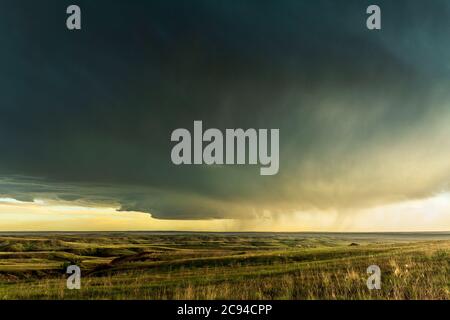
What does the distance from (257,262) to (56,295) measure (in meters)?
21.6

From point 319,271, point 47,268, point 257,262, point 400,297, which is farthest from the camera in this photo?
point 47,268

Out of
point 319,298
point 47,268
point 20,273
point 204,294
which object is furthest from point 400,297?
point 47,268

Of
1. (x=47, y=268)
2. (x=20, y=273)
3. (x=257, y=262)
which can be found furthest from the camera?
(x=47, y=268)

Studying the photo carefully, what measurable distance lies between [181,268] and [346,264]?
1752cm

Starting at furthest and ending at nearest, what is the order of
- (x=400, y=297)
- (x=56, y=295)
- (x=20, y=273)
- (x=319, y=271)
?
(x=20, y=273)
(x=319, y=271)
(x=56, y=295)
(x=400, y=297)

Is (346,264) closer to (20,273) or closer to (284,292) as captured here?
(284,292)

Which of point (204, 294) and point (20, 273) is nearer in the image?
point (204, 294)

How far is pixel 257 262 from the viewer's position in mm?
44000

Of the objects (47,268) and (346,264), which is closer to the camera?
(346,264)

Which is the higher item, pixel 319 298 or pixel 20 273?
pixel 319 298

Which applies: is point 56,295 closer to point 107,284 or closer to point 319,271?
point 107,284

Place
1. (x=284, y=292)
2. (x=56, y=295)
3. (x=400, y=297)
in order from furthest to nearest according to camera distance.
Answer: (x=56, y=295) < (x=284, y=292) < (x=400, y=297)

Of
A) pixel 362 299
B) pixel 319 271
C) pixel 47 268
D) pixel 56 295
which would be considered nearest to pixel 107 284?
pixel 56 295
